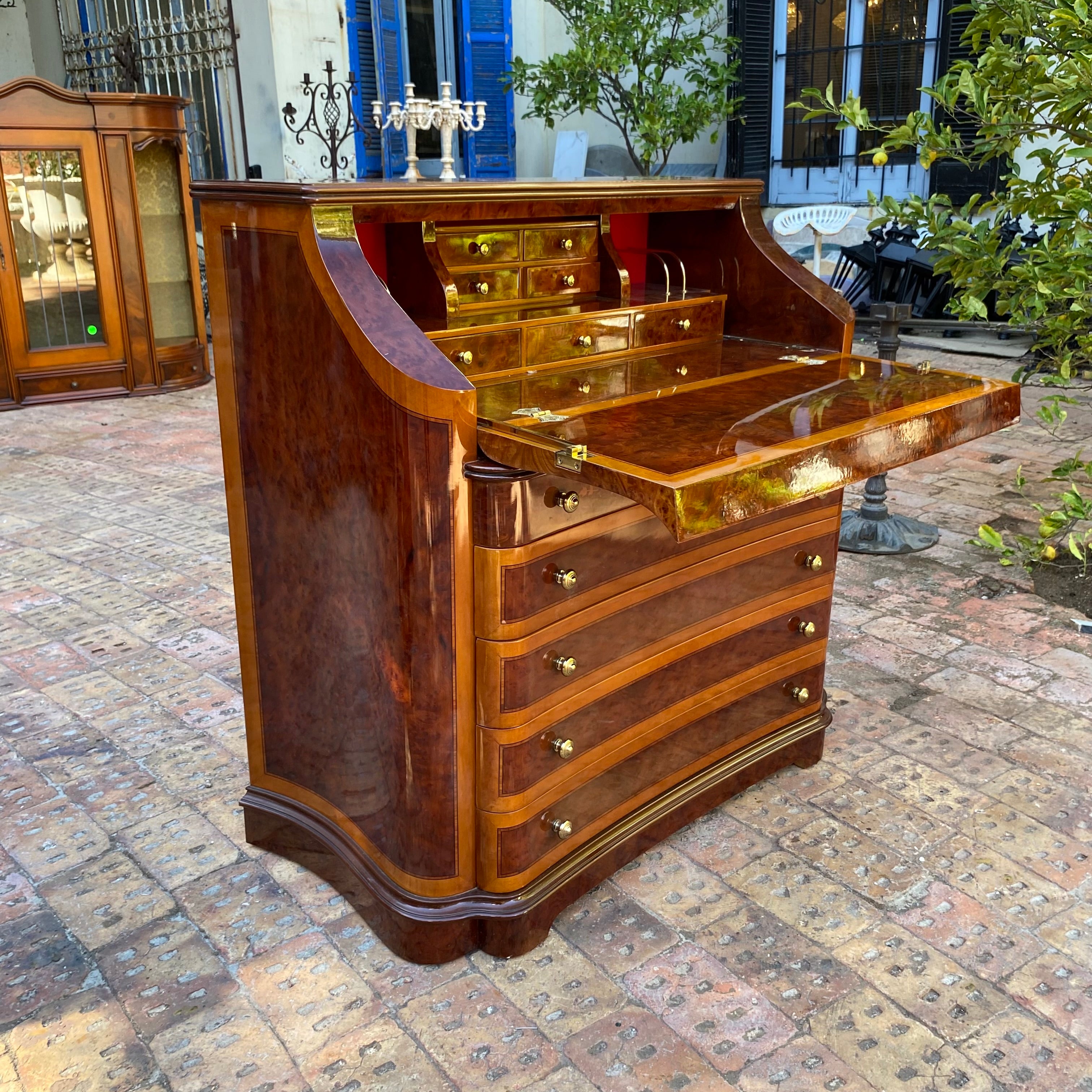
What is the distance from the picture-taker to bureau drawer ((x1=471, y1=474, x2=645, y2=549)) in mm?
2100

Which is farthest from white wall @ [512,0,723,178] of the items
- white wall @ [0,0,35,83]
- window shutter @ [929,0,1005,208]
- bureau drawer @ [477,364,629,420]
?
bureau drawer @ [477,364,629,420]

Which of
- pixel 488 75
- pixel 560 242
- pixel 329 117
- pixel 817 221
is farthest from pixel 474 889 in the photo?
pixel 488 75

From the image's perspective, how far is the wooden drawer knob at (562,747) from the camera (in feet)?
7.75

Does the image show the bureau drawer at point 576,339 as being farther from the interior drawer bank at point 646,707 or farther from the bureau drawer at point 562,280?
the interior drawer bank at point 646,707

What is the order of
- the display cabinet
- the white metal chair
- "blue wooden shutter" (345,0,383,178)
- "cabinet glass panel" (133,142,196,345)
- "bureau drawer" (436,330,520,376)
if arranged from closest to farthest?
"bureau drawer" (436,330,520,376) < the display cabinet < "cabinet glass panel" (133,142,196,345) < the white metal chair < "blue wooden shutter" (345,0,383,178)

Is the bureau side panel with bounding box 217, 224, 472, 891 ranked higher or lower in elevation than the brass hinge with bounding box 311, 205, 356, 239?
lower

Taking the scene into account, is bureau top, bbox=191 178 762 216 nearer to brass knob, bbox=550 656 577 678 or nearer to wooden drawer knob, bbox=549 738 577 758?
brass knob, bbox=550 656 577 678

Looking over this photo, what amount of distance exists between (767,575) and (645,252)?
100 centimetres

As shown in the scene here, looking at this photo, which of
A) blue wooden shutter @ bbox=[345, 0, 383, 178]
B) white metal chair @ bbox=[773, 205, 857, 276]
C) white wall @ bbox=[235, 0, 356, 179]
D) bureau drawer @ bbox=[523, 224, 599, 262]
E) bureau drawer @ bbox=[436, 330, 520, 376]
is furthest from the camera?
blue wooden shutter @ bbox=[345, 0, 383, 178]

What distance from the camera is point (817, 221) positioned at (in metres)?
9.02

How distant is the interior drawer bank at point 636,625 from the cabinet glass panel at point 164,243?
6.93 m

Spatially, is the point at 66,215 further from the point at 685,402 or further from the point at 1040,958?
the point at 1040,958

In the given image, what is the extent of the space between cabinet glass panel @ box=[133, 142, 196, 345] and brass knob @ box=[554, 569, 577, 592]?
7154 millimetres

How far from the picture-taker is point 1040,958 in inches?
94.2
